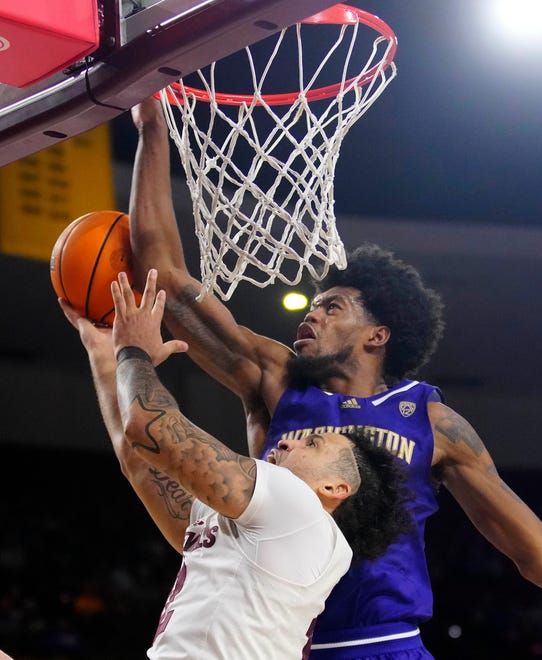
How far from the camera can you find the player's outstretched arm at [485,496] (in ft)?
7.99

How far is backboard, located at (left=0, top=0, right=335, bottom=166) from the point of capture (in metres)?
1.80

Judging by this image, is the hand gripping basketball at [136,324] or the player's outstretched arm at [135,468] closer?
the hand gripping basketball at [136,324]

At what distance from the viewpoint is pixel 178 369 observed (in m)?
6.69

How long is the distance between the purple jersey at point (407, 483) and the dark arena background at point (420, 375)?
334cm

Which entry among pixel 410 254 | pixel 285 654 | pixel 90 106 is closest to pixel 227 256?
pixel 410 254

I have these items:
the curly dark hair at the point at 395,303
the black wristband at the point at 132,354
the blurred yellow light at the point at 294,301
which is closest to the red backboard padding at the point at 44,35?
the black wristband at the point at 132,354

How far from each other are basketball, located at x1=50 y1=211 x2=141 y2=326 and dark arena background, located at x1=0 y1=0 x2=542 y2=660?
3.06 meters

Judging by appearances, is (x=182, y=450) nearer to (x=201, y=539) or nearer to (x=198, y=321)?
(x=201, y=539)

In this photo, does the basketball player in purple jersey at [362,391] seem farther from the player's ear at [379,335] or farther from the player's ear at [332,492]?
the player's ear at [332,492]

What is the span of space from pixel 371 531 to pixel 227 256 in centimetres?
282

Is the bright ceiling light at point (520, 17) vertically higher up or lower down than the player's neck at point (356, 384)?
higher up

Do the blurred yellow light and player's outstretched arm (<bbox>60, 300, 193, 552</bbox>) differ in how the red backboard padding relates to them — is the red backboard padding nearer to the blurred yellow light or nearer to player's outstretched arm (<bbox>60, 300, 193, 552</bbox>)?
player's outstretched arm (<bbox>60, 300, 193, 552</bbox>)

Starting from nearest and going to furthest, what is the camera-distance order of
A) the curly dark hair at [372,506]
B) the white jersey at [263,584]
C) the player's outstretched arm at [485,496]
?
1. the white jersey at [263,584]
2. the curly dark hair at [372,506]
3. the player's outstretched arm at [485,496]

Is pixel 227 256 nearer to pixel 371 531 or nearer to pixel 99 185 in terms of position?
pixel 99 185
